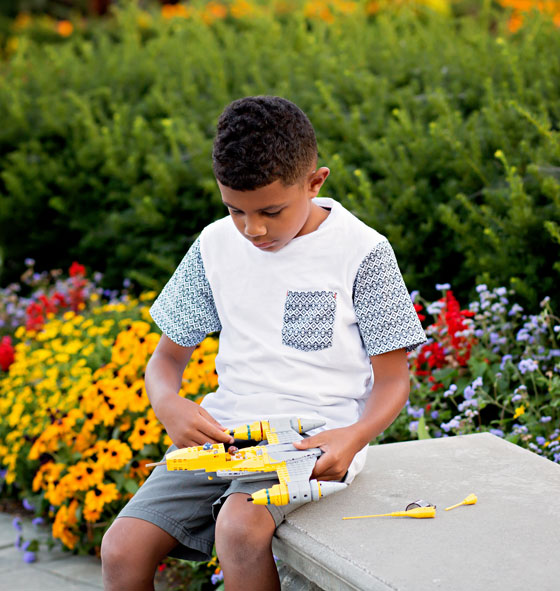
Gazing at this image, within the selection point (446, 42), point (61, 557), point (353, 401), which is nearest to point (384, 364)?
point (353, 401)

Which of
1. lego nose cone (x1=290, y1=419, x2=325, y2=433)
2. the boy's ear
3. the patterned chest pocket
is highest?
the boy's ear

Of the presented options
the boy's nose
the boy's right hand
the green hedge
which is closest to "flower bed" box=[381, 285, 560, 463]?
the green hedge

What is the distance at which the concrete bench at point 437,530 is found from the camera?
1.70 metres

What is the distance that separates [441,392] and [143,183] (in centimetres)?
248

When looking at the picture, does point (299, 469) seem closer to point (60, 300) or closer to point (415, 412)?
point (415, 412)

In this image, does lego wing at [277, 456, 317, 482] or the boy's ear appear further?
the boy's ear

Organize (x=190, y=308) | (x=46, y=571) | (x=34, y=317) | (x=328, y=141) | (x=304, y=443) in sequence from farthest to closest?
(x=34, y=317) → (x=328, y=141) → (x=46, y=571) → (x=190, y=308) → (x=304, y=443)

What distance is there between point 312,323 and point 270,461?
1.26 feet

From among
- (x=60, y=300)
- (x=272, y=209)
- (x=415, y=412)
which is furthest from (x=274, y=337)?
(x=60, y=300)

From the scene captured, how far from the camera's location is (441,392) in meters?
3.26

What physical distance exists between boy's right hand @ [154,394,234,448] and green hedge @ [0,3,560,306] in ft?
5.24

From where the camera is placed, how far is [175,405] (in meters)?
2.19

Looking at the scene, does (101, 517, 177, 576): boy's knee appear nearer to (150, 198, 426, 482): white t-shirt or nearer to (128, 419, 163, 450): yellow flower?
(150, 198, 426, 482): white t-shirt

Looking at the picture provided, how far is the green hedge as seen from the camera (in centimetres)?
356
